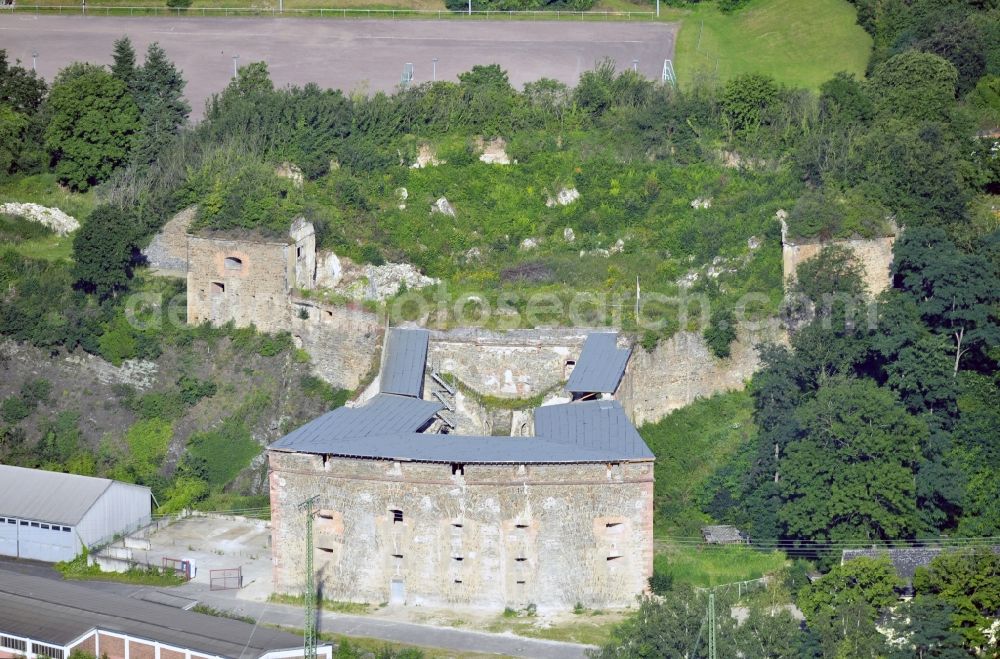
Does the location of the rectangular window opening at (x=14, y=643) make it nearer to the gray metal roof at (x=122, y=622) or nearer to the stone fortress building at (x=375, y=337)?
the gray metal roof at (x=122, y=622)

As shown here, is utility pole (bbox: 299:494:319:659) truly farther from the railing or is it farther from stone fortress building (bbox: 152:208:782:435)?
the railing

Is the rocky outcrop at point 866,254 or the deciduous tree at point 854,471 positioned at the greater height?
the rocky outcrop at point 866,254

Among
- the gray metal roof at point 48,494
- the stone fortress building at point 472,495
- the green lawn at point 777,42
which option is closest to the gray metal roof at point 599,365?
the stone fortress building at point 472,495

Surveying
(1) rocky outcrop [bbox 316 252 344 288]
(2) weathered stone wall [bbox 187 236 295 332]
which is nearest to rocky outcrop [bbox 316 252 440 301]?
(1) rocky outcrop [bbox 316 252 344 288]

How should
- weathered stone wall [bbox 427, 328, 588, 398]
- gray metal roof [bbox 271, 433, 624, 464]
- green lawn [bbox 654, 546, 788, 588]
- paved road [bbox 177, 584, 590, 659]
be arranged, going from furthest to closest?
weathered stone wall [bbox 427, 328, 588, 398], green lawn [bbox 654, 546, 788, 588], gray metal roof [bbox 271, 433, 624, 464], paved road [bbox 177, 584, 590, 659]

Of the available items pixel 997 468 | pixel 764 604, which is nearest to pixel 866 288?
pixel 997 468

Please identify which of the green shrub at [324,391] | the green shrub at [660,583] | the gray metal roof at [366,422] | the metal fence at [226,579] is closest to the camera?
the green shrub at [660,583]
